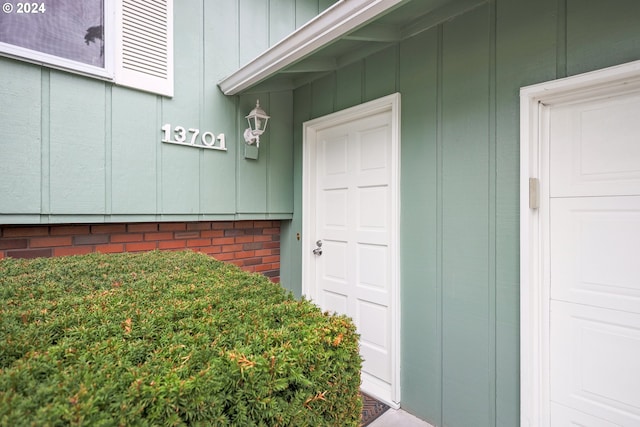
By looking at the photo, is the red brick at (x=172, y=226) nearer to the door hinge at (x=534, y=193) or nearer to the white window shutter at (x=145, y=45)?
the white window shutter at (x=145, y=45)

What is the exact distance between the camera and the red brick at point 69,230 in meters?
2.14

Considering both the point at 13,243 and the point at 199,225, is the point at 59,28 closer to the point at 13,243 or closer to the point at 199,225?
the point at 13,243

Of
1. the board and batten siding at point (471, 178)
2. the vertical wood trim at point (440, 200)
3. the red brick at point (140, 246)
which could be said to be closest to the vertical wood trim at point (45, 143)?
the red brick at point (140, 246)

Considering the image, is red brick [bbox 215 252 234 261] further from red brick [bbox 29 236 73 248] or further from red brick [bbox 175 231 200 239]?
red brick [bbox 29 236 73 248]

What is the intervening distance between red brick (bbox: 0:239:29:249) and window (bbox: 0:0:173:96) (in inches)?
42.7

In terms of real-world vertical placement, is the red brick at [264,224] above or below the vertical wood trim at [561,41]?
below

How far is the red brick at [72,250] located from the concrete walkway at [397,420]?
7.44ft

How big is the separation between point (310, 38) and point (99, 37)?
1.39m

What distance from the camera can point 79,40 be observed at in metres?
2.04

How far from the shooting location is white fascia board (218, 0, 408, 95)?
5.58ft

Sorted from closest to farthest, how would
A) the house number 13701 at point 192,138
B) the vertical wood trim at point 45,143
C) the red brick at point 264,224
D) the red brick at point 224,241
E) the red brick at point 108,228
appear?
1. the vertical wood trim at point 45,143
2. the red brick at point 108,228
3. the house number 13701 at point 192,138
4. the red brick at point 224,241
5. the red brick at point 264,224

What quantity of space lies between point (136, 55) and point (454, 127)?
219cm

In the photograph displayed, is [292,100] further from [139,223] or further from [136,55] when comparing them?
[139,223]

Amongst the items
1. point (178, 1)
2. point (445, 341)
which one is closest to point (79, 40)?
point (178, 1)
